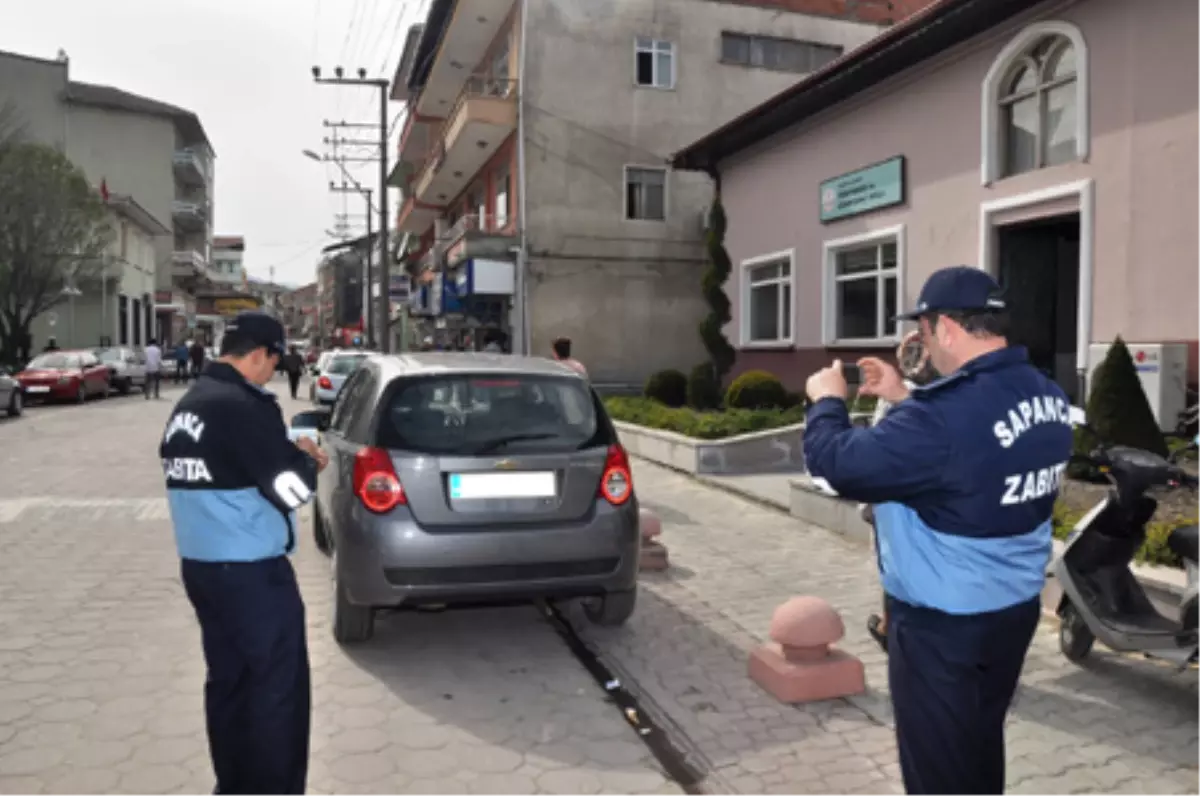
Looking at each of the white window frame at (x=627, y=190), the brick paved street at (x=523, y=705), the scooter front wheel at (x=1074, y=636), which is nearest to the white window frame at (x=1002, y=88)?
the brick paved street at (x=523, y=705)

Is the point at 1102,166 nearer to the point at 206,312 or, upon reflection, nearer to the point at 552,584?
the point at 552,584

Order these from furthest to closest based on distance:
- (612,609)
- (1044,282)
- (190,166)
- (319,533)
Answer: (190,166) < (1044,282) < (319,533) < (612,609)

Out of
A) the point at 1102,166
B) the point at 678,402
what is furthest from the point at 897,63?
the point at 678,402

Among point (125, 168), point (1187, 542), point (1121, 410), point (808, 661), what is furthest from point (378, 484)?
point (125, 168)

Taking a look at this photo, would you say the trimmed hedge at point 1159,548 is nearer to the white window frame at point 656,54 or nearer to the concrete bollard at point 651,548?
the concrete bollard at point 651,548

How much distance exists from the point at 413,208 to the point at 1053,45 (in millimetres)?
31236

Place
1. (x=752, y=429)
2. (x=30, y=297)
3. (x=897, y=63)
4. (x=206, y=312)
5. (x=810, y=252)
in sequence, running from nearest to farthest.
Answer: (x=752, y=429)
(x=897, y=63)
(x=810, y=252)
(x=30, y=297)
(x=206, y=312)

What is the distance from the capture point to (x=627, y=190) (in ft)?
82.2

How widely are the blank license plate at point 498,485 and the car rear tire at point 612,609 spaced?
0.86 meters

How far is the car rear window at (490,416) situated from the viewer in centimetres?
493

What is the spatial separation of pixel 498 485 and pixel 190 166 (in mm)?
60061

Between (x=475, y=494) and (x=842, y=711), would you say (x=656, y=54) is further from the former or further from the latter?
(x=842, y=711)

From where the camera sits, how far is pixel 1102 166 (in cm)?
991

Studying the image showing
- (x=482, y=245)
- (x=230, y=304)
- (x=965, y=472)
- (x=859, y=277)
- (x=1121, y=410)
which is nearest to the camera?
(x=965, y=472)
